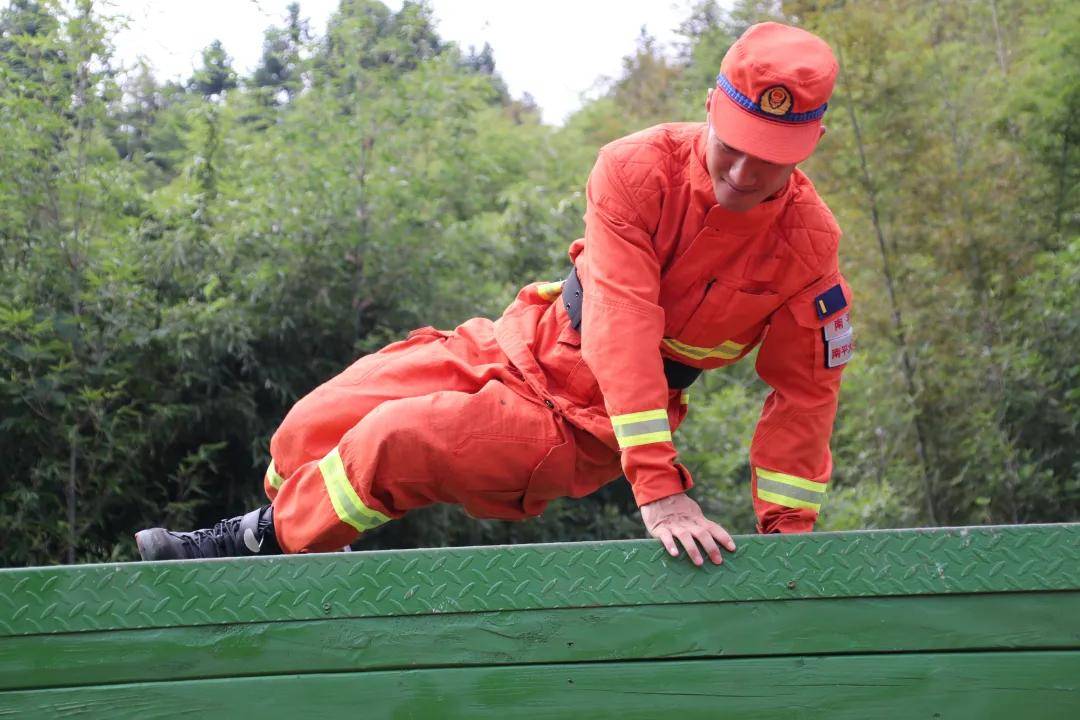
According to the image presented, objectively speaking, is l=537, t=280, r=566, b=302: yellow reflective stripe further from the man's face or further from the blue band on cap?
the blue band on cap

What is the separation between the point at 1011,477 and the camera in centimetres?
741

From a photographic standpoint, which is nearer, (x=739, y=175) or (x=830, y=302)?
(x=739, y=175)

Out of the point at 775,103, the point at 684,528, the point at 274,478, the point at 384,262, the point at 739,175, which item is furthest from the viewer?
the point at 384,262

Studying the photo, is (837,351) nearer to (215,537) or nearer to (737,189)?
(737,189)

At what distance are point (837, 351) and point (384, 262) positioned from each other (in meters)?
3.89

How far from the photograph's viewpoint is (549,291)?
3.41 metres

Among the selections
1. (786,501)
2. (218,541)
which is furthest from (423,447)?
(786,501)

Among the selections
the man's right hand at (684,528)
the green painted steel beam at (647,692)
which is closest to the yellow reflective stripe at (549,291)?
the man's right hand at (684,528)

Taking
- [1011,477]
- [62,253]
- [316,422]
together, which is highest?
[62,253]

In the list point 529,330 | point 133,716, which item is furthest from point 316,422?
point 133,716

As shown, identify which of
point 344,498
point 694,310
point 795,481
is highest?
point 694,310

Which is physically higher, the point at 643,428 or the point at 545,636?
the point at 643,428

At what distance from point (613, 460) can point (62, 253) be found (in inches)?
140

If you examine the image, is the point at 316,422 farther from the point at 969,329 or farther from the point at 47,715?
the point at 969,329
